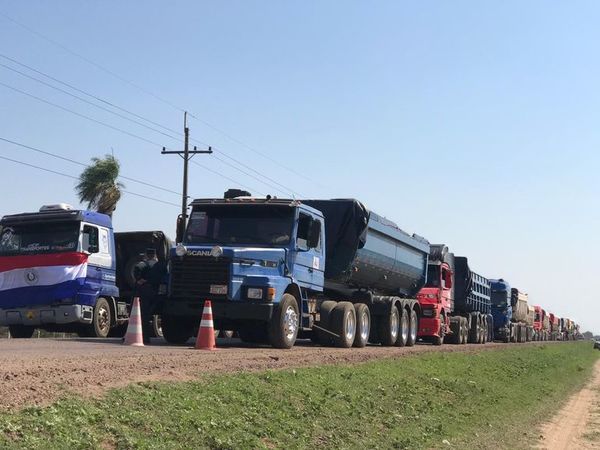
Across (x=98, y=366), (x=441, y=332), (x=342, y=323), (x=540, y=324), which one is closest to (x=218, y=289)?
(x=342, y=323)

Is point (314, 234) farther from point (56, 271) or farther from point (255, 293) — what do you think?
point (56, 271)

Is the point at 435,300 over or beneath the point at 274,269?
beneath

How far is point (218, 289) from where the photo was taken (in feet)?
47.0

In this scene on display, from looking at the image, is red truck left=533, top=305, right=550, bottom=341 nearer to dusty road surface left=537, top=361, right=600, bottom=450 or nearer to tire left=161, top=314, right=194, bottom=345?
dusty road surface left=537, top=361, right=600, bottom=450

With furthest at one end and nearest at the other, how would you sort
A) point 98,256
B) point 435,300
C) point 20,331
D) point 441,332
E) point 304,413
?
point 441,332 → point 435,300 → point 20,331 → point 98,256 → point 304,413

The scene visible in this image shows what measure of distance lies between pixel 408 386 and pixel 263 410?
200 inches

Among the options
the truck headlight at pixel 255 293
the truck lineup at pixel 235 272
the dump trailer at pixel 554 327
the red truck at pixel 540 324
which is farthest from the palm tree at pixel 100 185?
the dump trailer at pixel 554 327

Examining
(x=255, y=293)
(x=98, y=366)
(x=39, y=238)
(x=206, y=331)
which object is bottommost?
(x=98, y=366)

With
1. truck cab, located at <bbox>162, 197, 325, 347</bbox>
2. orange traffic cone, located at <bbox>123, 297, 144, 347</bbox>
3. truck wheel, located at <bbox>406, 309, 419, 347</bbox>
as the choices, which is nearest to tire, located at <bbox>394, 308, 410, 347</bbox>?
truck wheel, located at <bbox>406, 309, 419, 347</bbox>

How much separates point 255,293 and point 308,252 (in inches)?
81.3

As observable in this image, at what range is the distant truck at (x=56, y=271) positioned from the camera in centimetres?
1695

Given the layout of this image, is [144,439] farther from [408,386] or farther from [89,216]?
[89,216]

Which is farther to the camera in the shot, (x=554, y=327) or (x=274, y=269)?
(x=554, y=327)

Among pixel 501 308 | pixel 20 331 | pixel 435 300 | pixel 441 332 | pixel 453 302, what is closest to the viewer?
pixel 20 331
